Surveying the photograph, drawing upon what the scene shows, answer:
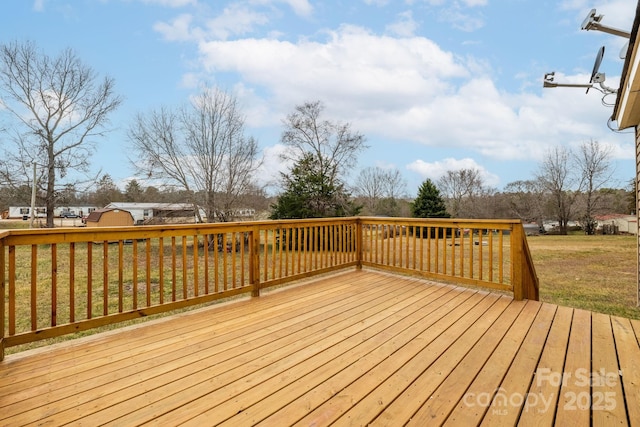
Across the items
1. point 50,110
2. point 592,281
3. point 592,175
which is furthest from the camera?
point 592,175

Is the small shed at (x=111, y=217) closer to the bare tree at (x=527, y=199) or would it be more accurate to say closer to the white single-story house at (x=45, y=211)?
the white single-story house at (x=45, y=211)

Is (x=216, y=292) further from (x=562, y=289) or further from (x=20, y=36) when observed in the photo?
(x=20, y=36)

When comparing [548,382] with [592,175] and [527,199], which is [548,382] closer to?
[592,175]

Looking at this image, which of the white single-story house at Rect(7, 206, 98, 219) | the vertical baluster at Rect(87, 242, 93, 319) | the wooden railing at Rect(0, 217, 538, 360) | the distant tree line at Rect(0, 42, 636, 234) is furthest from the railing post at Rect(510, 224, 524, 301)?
the white single-story house at Rect(7, 206, 98, 219)

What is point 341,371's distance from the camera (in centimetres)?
188

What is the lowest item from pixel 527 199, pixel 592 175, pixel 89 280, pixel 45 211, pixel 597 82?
pixel 89 280

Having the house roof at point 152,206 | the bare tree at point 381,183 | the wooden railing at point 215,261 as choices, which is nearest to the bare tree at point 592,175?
the bare tree at point 381,183

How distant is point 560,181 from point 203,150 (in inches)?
972

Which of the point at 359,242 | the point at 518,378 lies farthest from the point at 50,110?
the point at 518,378

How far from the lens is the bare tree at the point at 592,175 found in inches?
804

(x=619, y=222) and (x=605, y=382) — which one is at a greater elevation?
(x=619, y=222)

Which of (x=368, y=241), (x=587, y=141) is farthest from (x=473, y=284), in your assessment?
(x=587, y=141)

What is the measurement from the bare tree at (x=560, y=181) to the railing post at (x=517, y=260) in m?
23.9

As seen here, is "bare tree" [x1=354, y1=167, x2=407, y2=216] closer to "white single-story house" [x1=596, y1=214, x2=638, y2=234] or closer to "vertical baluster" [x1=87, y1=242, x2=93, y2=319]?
"white single-story house" [x1=596, y1=214, x2=638, y2=234]
